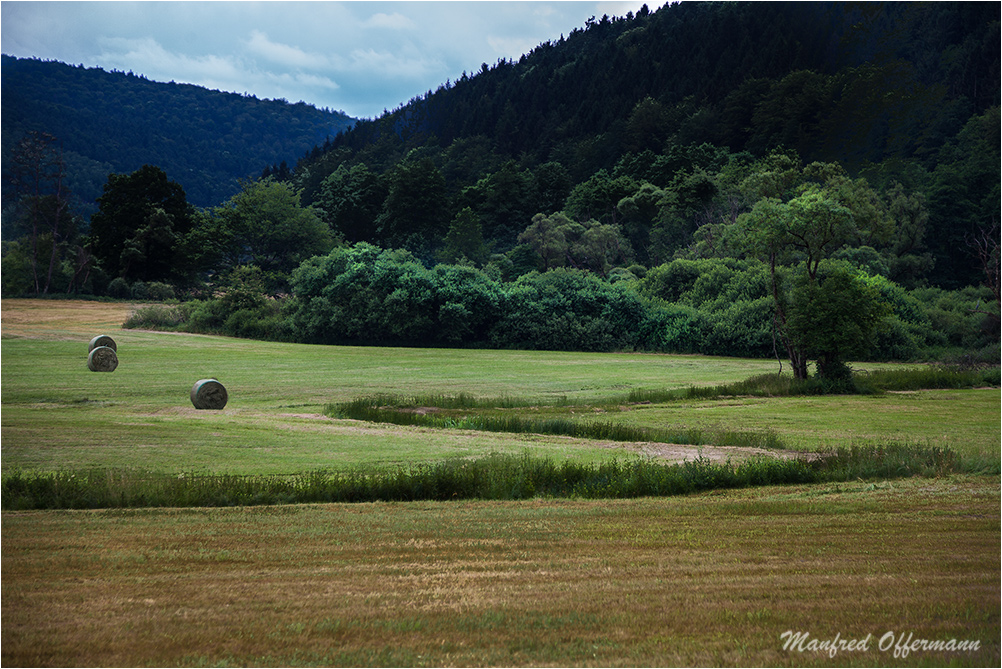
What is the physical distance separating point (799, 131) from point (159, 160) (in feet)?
336

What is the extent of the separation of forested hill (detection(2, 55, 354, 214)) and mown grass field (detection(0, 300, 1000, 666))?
6386 cm

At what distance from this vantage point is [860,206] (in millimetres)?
59281

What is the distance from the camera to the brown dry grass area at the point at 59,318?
47625mm

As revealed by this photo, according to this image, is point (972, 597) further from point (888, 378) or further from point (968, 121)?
point (968, 121)

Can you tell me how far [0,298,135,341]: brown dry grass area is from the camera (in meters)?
47.6

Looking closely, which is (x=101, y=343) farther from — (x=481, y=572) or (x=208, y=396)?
(x=481, y=572)

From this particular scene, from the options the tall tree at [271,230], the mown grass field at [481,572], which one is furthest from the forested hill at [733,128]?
the mown grass field at [481,572]

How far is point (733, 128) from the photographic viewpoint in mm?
99625

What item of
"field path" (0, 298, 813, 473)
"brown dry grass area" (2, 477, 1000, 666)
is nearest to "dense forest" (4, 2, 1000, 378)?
"field path" (0, 298, 813, 473)

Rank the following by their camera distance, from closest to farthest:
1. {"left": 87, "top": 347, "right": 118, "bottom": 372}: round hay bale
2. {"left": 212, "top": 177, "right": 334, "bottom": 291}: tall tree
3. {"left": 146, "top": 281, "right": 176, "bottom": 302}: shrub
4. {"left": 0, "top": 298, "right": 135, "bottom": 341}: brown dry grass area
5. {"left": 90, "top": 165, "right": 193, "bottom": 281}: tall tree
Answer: {"left": 87, "top": 347, "right": 118, "bottom": 372}: round hay bale, {"left": 0, "top": 298, "right": 135, "bottom": 341}: brown dry grass area, {"left": 146, "top": 281, "right": 176, "bottom": 302}: shrub, {"left": 90, "top": 165, "right": 193, "bottom": 281}: tall tree, {"left": 212, "top": 177, "right": 334, "bottom": 291}: tall tree
